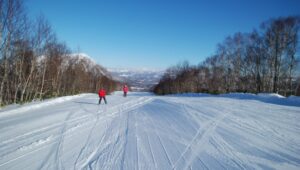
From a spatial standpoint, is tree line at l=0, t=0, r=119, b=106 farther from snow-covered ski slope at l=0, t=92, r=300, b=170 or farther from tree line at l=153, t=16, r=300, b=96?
tree line at l=153, t=16, r=300, b=96

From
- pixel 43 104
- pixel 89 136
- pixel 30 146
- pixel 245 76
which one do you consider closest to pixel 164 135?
pixel 89 136

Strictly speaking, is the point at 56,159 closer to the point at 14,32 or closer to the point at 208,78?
the point at 14,32

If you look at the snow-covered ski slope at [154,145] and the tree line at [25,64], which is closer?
the snow-covered ski slope at [154,145]

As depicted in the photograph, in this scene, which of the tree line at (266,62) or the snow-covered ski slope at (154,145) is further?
the tree line at (266,62)

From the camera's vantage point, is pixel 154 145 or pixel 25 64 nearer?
pixel 154 145

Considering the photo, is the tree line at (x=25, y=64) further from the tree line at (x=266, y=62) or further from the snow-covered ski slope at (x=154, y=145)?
the tree line at (x=266, y=62)

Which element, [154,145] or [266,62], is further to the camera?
[266,62]

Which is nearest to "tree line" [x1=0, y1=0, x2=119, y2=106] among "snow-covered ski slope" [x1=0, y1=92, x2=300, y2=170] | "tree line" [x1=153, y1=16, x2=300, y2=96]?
A: "snow-covered ski slope" [x1=0, y1=92, x2=300, y2=170]

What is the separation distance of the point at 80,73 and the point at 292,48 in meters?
46.8

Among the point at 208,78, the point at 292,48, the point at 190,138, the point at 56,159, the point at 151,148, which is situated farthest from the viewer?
the point at 208,78

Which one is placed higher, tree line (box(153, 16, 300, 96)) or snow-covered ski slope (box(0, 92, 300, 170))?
tree line (box(153, 16, 300, 96))

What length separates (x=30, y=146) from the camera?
20.4 feet

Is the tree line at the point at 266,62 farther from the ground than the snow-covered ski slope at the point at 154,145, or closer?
farther from the ground

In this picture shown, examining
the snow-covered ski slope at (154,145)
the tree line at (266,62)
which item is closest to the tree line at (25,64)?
the snow-covered ski slope at (154,145)
